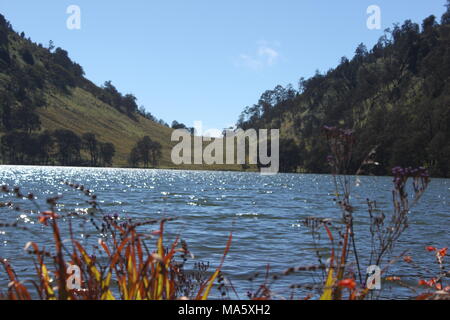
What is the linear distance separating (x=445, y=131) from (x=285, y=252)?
404 ft

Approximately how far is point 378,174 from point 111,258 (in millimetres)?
157567

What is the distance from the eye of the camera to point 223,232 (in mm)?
21938

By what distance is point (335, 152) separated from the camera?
492cm

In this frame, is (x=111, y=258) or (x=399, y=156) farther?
(x=399, y=156)

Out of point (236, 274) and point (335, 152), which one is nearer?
point (335, 152)

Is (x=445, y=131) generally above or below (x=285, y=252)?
above

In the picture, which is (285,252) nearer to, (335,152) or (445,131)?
(335,152)

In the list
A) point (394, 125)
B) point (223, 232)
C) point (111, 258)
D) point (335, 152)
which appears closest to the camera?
point (111, 258)
